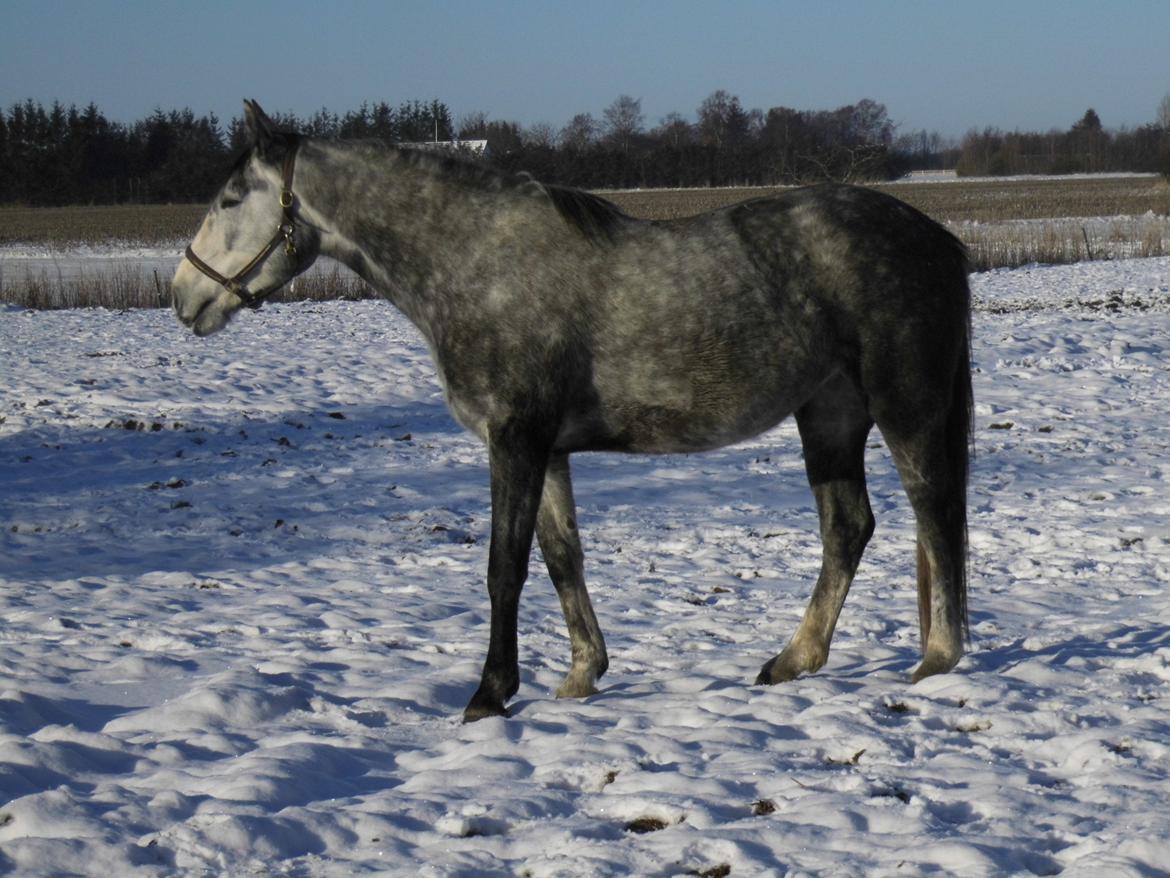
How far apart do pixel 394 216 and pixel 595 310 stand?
0.86 metres

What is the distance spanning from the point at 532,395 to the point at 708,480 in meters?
5.01

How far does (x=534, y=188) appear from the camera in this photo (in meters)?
4.96

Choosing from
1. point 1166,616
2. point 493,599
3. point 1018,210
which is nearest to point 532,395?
point 493,599

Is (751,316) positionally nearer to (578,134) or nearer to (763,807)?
(763,807)

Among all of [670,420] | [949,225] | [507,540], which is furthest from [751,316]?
[949,225]

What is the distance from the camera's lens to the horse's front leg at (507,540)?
475 cm

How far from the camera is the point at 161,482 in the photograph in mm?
9555

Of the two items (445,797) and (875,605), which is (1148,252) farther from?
(445,797)

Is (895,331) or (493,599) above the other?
(895,331)

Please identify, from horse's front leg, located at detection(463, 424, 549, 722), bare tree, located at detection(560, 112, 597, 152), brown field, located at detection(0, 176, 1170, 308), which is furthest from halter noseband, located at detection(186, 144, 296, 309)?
bare tree, located at detection(560, 112, 597, 152)

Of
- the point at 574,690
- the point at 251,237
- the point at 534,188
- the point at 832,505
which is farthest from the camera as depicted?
the point at 832,505

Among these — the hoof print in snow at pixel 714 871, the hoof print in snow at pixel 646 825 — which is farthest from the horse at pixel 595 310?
the hoof print in snow at pixel 714 871

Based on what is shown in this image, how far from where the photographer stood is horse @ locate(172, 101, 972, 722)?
4.81 m

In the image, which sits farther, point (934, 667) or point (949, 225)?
point (949, 225)
